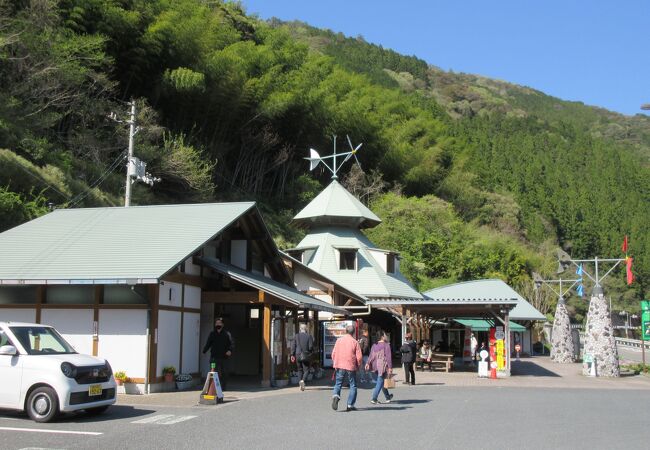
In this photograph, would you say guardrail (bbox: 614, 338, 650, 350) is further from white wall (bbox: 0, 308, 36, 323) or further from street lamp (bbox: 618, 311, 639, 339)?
white wall (bbox: 0, 308, 36, 323)

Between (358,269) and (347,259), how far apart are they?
837mm

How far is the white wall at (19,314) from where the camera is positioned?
15.2 metres

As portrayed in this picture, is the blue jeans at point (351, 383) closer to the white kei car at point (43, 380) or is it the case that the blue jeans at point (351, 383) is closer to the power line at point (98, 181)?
the white kei car at point (43, 380)

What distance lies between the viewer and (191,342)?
16.4 metres

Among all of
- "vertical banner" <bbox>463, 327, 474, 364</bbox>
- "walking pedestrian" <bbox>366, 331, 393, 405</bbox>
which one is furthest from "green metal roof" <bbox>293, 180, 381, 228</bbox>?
"walking pedestrian" <bbox>366, 331, 393, 405</bbox>

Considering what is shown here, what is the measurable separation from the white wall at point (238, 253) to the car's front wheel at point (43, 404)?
9133mm

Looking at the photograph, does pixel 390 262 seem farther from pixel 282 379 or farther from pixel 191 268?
pixel 191 268

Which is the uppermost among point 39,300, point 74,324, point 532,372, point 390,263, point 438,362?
point 390,263

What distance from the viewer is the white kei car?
33.6ft

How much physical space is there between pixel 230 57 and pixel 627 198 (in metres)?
81.4

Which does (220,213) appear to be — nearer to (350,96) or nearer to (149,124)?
(149,124)

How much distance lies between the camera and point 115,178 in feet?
98.6

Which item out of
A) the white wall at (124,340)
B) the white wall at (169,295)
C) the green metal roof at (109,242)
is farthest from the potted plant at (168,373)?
the green metal roof at (109,242)

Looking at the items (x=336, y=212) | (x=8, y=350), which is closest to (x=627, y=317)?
(x=336, y=212)
